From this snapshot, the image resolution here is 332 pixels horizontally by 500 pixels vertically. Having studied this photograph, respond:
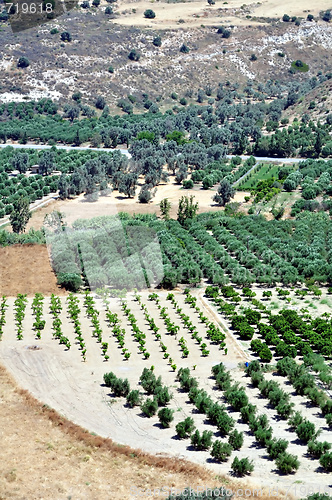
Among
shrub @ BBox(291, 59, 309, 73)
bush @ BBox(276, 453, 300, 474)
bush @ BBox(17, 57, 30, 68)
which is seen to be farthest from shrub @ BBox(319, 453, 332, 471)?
shrub @ BBox(291, 59, 309, 73)

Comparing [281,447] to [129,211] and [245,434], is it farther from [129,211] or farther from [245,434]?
[129,211]

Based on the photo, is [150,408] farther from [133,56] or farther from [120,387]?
[133,56]

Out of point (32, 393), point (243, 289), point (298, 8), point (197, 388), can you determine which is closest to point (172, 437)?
point (197, 388)

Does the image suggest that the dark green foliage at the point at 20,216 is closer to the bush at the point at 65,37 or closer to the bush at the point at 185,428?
the bush at the point at 185,428

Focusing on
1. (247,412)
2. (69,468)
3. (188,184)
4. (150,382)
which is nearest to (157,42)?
(188,184)

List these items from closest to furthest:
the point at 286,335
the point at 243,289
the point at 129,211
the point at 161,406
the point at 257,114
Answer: the point at 161,406
the point at 286,335
the point at 243,289
the point at 129,211
the point at 257,114

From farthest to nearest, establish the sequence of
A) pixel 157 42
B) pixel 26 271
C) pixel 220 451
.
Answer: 1. pixel 157 42
2. pixel 26 271
3. pixel 220 451
